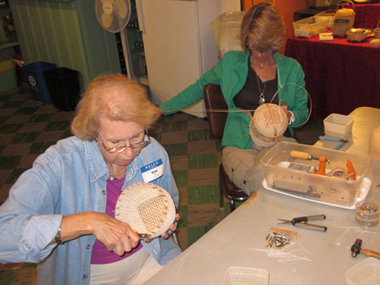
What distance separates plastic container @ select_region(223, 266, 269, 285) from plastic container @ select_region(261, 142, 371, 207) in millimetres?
459

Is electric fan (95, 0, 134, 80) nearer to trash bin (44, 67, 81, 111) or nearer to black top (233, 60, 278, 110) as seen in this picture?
trash bin (44, 67, 81, 111)

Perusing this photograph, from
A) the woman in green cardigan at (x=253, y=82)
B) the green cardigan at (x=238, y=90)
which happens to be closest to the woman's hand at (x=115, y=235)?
Result: the woman in green cardigan at (x=253, y=82)

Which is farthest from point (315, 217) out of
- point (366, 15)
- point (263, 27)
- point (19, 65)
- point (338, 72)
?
point (19, 65)

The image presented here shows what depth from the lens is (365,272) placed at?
112 centimetres

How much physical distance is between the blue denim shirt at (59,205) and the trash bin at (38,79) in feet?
13.2

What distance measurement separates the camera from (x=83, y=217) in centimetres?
124

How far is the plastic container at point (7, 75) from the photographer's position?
5758 millimetres

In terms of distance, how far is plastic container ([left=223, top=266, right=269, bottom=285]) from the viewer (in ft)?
3.61

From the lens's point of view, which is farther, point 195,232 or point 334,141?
point 195,232

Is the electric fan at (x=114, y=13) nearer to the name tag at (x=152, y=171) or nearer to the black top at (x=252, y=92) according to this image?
the black top at (x=252, y=92)

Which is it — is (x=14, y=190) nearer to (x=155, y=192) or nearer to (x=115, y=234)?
(x=115, y=234)

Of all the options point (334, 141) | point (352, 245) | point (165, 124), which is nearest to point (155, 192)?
point (352, 245)

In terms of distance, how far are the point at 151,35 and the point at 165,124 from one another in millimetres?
996

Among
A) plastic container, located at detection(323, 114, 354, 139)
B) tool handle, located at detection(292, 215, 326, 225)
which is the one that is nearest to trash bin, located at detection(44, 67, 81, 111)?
plastic container, located at detection(323, 114, 354, 139)
